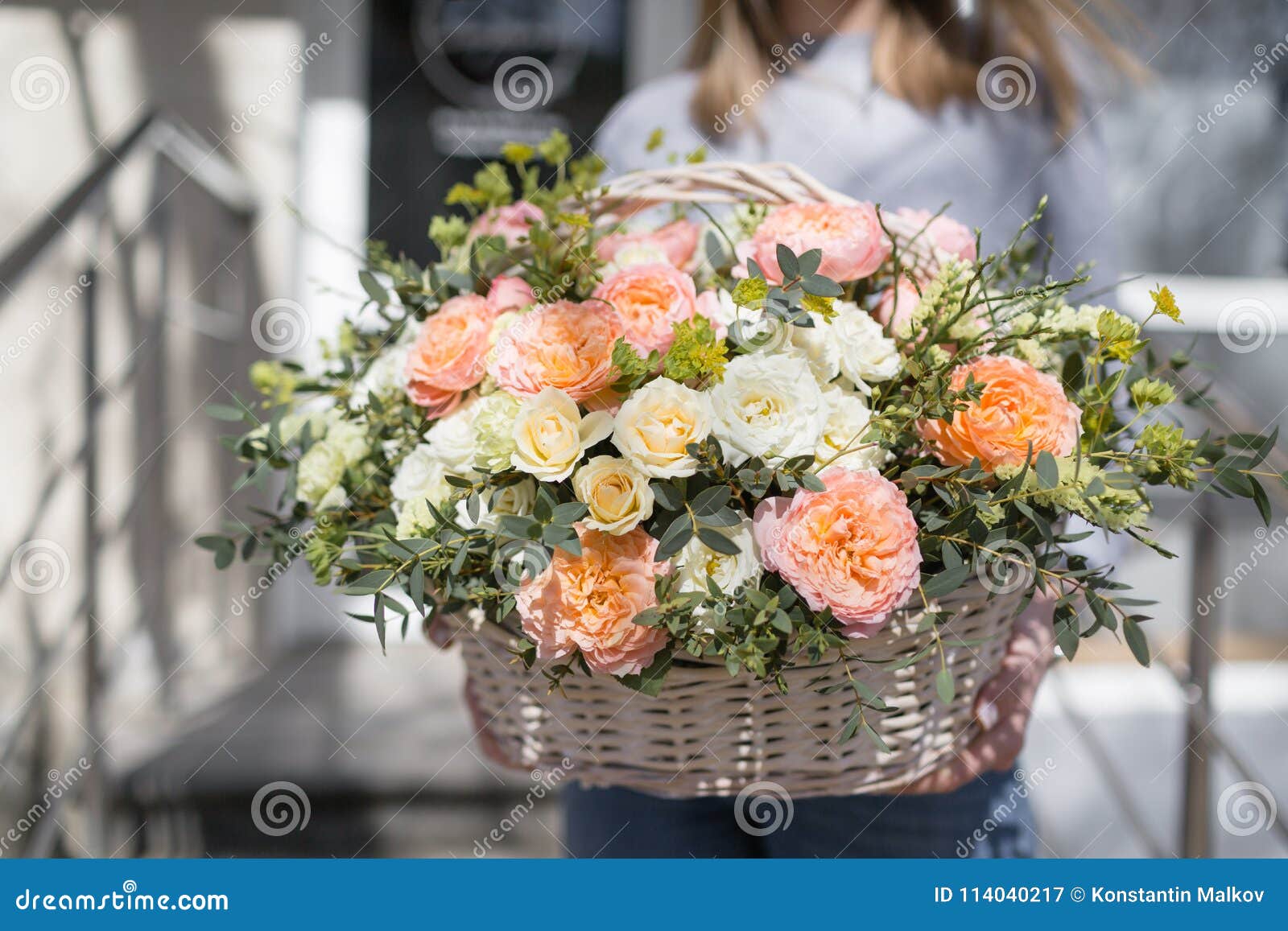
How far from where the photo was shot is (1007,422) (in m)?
0.66

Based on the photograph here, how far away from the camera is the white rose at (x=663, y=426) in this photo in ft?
2.09

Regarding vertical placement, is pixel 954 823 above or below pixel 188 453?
below

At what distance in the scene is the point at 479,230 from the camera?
2.78 feet

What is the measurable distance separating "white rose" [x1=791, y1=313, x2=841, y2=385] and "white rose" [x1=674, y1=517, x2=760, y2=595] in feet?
0.42

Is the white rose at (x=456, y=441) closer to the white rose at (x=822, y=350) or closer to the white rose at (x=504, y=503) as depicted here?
the white rose at (x=504, y=503)

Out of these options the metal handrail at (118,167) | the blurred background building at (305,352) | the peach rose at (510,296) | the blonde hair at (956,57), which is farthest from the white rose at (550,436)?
the metal handrail at (118,167)

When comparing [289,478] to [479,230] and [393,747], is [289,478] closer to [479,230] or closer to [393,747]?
[479,230]

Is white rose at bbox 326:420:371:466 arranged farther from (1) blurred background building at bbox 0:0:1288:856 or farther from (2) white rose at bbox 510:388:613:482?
(1) blurred background building at bbox 0:0:1288:856

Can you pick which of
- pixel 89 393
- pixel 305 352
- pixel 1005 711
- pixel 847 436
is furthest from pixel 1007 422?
pixel 305 352

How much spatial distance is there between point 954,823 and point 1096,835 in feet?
5.28

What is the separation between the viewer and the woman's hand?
0.85m

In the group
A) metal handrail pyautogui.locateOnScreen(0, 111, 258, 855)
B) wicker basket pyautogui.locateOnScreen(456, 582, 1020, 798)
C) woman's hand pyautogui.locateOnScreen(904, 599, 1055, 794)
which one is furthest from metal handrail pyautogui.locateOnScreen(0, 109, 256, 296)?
woman's hand pyautogui.locateOnScreen(904, 599, 1055, 794)

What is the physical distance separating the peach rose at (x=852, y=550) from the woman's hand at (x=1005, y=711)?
10.8 inches
